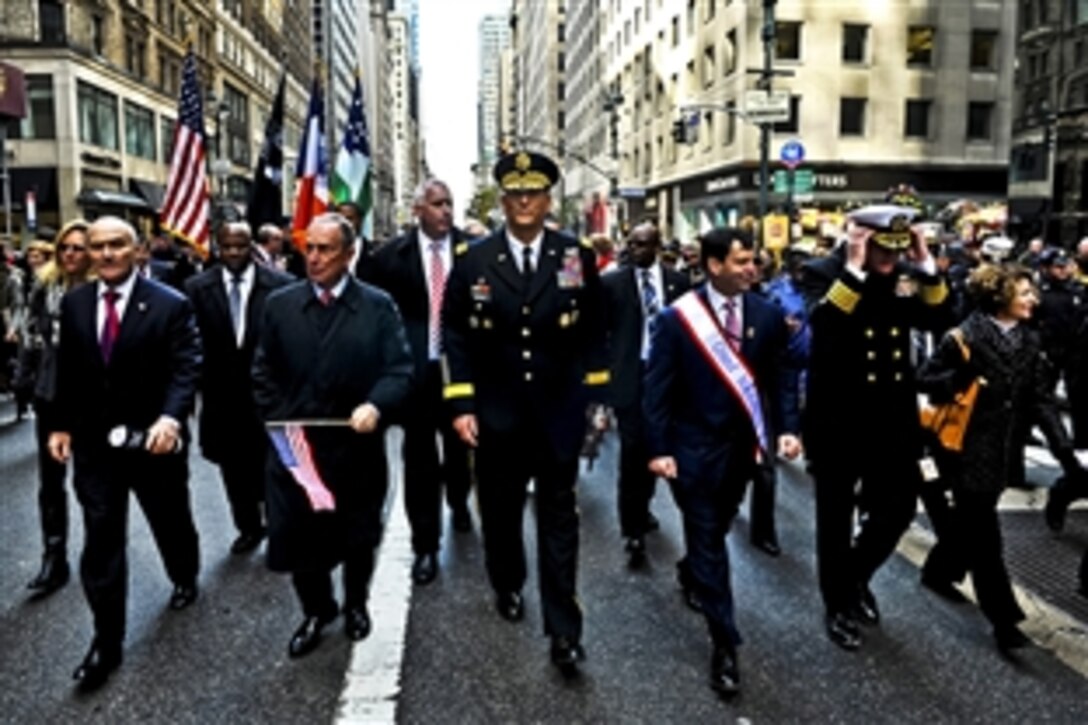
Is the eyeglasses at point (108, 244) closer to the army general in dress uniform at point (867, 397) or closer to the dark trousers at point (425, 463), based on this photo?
the dark trousers at point (425, 463)

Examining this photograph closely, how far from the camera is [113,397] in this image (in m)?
4.27

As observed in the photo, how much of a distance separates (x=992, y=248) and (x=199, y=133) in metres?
8.14

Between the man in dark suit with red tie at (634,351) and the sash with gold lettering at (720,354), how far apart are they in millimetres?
1411

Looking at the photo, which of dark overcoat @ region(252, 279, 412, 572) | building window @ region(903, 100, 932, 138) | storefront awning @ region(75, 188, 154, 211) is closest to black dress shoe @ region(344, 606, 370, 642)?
dark overcoat @ region(252, 279, 412, 572)

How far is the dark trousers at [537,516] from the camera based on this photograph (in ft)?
14.0

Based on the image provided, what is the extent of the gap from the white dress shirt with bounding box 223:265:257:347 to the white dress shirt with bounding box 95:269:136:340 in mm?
1658

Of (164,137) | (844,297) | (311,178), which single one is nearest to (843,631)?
(844,297)

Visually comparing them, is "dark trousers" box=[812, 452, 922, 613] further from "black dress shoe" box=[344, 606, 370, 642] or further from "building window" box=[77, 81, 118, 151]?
"building window" box=[77, 81, 118, 151]

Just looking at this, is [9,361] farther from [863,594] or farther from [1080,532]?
[1080,532]

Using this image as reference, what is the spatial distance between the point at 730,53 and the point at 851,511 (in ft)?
126

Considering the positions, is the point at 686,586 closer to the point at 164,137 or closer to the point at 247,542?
the point at 247,542

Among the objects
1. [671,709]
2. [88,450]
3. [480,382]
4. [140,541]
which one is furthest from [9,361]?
[671,709]

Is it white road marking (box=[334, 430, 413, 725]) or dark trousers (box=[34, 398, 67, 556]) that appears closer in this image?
white road marking (box=[334, 430, 413, 725])

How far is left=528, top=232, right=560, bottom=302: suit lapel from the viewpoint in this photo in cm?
433
